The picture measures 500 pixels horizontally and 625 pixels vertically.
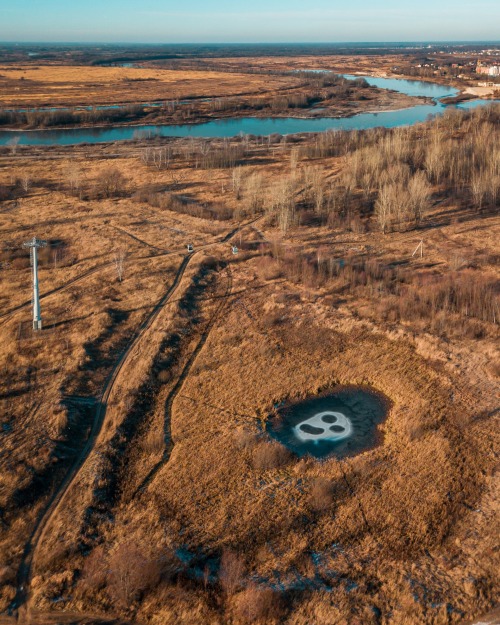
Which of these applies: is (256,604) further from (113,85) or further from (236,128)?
(113,85)

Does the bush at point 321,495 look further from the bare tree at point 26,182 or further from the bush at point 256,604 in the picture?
the bare tree at point 26,182

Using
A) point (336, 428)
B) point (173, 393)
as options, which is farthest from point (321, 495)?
point (173, 393)

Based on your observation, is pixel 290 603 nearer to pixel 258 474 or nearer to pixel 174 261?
pixel 258 474

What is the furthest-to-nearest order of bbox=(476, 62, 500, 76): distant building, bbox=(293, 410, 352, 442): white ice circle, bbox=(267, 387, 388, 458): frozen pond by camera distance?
bbox=(476, 62, 500, 76): distant building → bbox=(293, 410, 352, 442): white ice circle → bbox=(267, 387, 388, 458): frozen pond

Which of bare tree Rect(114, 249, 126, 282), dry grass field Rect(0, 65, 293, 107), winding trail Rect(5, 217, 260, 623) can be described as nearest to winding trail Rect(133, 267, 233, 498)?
winding trail Rect(5, 217, 260, 623)

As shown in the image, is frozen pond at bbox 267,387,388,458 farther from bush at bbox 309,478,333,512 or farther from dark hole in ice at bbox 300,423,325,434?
bush at bbox 309,478,333,512

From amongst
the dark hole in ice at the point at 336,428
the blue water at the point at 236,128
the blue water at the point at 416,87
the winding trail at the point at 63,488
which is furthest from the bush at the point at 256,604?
the blue water at the point at 416,87

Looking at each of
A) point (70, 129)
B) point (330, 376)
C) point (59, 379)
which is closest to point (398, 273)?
point (330, 376)
